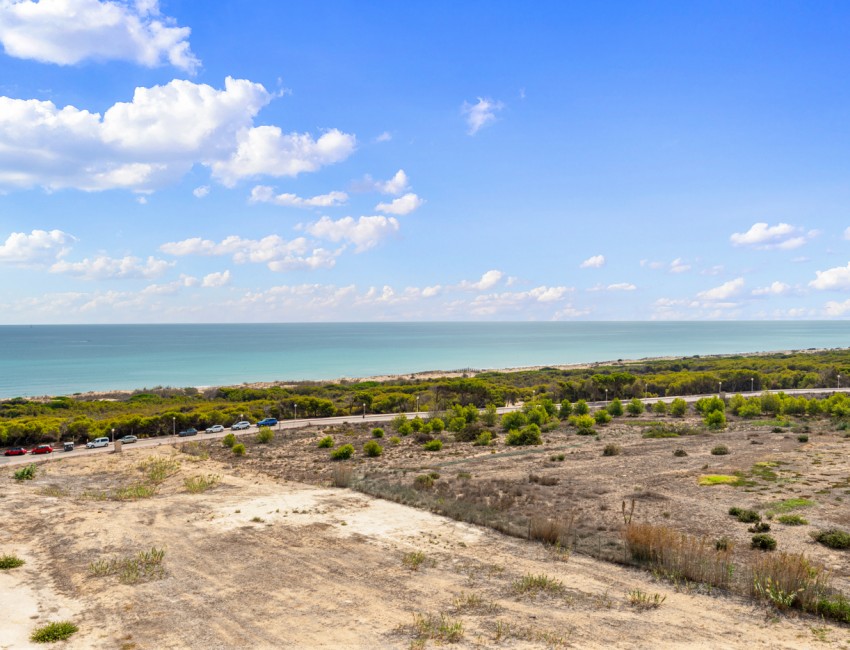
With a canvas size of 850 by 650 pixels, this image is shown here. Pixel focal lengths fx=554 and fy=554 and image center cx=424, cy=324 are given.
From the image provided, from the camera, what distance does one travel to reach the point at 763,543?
17.6m

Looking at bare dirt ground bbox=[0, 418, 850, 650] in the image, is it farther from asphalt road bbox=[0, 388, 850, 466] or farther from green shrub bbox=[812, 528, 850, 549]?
asphalt road bbox=[0, 388, 850, 466]

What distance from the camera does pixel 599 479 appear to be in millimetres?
28672

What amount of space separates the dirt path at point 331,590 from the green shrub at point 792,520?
8.10m

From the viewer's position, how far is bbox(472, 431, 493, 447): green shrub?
137 ft

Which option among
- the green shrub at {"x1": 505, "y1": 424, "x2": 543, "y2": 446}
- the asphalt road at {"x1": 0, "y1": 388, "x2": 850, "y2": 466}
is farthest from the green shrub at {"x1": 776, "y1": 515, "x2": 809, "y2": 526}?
the asphalt road at {"x1": 0, "y1": 388, "x2": 850, "y2": 466}

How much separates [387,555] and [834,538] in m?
14.4

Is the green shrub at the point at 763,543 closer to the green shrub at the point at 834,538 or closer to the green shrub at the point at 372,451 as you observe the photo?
the green shrub at the point at 834,538

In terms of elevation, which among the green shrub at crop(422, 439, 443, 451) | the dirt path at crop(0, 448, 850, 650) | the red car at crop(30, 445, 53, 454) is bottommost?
the red car at crop(30, 445, 53, 454)

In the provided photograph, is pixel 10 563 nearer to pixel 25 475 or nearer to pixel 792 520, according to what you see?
pixel 25 475

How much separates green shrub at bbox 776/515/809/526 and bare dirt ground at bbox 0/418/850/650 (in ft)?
1.58

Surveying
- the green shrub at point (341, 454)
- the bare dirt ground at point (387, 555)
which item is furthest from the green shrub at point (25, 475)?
the green shrub at point (341, 454)

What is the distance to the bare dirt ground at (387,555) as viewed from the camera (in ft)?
40.9

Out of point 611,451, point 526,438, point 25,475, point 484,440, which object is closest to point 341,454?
point 484,440

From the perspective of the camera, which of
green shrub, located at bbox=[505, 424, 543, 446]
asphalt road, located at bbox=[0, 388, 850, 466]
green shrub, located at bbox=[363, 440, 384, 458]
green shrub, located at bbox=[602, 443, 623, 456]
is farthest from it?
green shrub, located at bbox=[505, 424, 543, 446]
